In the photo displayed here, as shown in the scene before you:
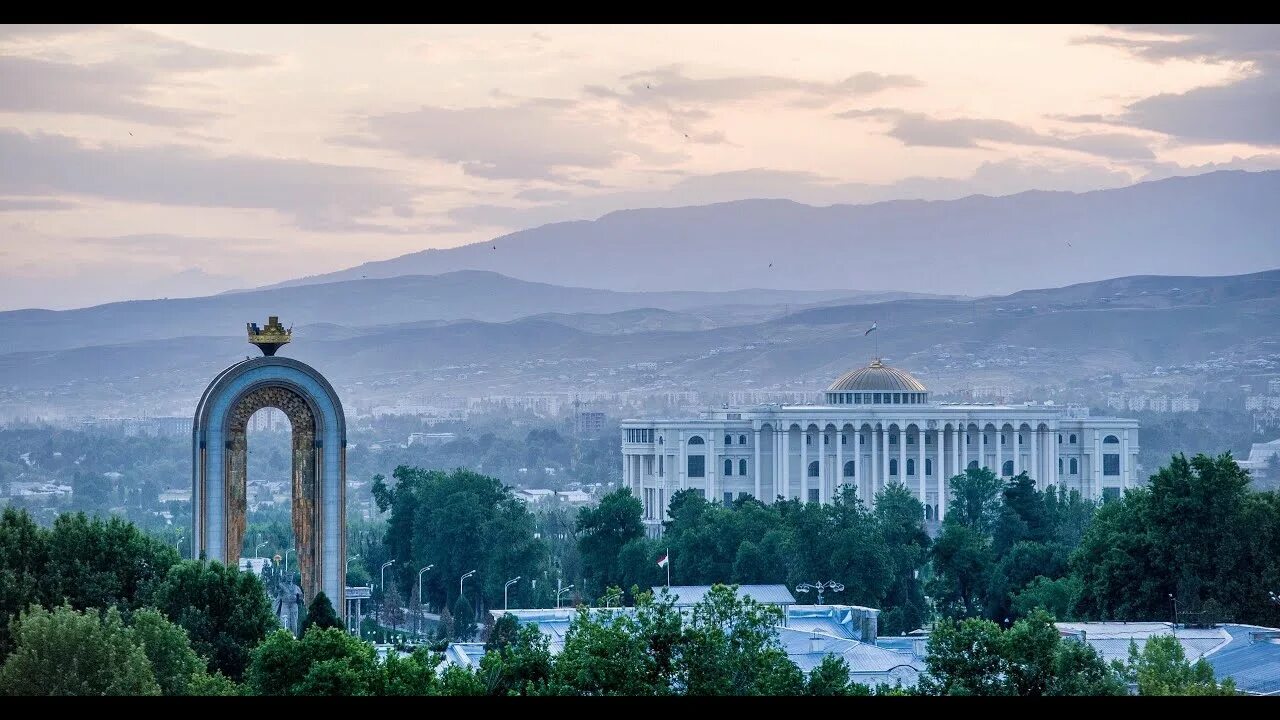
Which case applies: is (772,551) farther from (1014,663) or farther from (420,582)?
(1014,663)

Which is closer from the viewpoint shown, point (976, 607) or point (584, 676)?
point (584, 676)

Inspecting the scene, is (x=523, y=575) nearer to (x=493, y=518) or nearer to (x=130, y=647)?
(x=493, y=518)

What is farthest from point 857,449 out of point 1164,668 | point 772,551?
point 1164,668
